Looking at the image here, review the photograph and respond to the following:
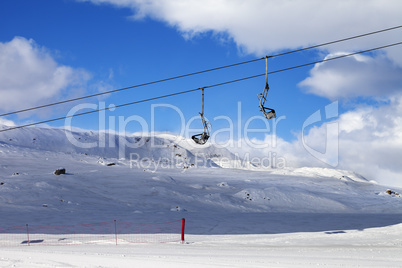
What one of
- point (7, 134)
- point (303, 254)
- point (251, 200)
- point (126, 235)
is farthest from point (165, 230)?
point (7, 134)

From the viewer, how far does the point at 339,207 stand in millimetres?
39656

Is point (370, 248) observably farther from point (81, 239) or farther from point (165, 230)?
point (81, 239)

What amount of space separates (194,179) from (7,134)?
47860mm

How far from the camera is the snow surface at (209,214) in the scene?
14547 millimetres

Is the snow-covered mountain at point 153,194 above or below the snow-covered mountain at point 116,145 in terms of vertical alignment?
below

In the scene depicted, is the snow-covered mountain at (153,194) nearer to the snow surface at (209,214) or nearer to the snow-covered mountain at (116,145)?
the snow surface at (209,214)

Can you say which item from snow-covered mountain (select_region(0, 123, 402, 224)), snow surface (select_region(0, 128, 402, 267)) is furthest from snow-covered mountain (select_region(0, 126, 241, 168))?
snow-covered mountain (select_region(0, 123, 402, 224))

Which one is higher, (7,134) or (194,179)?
(7,134)

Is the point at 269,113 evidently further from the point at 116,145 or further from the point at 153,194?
the point at 116,145

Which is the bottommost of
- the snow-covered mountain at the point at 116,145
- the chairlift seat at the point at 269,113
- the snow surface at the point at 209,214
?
the snow surface at the point at 209,214

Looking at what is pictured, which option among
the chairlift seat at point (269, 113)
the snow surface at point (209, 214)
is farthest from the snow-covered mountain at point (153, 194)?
the chairlift seat at point (269, 113)

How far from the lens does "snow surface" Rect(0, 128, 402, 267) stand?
A: 573 inches

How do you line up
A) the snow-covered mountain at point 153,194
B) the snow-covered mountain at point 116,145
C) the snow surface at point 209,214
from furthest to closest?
the snow-covered mountain at point 116,145
the snow-covered mountain at point 153,194
the snow surface at point 209,214

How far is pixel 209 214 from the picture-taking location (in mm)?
31516
